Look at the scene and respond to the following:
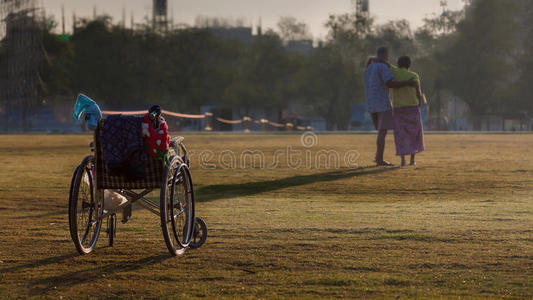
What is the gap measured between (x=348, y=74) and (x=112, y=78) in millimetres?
20955

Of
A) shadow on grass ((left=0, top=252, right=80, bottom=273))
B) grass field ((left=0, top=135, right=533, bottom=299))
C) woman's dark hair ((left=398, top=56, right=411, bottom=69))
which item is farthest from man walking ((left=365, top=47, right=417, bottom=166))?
shadow on grass ((left=0, top=252, right=80, bottom=273))

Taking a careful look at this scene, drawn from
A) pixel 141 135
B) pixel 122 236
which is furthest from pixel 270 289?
pixel 122 236

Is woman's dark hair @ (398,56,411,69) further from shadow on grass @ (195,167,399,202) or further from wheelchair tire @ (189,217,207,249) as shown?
wheelchair tire @ (189,217,207,249)

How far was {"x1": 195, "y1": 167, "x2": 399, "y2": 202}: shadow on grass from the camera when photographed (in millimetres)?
10930

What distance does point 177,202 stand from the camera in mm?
5980

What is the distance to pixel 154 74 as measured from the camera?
69688 millimetres

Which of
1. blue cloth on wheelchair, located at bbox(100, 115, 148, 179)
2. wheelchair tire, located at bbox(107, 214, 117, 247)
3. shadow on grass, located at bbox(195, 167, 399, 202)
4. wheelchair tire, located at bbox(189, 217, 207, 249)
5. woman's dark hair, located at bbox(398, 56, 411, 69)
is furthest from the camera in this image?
woman's dark hair, located at bbox(398, 56, 411, 69)

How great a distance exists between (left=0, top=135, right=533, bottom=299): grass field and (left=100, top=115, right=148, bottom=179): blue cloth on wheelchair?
2.30 feet

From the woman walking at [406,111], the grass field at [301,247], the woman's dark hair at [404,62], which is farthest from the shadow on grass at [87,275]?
the woman's dark hair at [404,62]

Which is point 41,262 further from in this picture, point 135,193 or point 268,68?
point 268,68

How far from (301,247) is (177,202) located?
109cm

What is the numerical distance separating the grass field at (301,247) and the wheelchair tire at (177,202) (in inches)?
5.9

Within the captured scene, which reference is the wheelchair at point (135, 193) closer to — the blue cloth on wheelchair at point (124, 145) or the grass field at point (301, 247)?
the blue cloth on wheelchair at point (124, 145)

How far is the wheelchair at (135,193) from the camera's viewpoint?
558 centimetres
